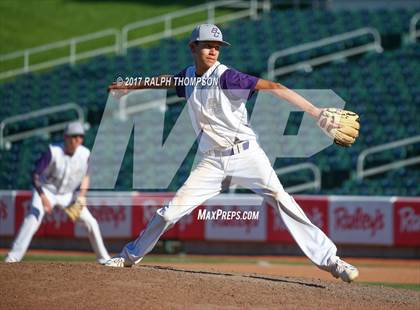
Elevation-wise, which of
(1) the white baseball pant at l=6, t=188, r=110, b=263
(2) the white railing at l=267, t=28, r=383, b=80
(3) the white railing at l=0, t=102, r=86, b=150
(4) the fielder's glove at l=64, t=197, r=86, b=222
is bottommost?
(1) the white baseball pant at l=6, t=188, r=110, b=263

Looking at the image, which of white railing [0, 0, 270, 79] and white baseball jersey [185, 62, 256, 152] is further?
white railing [0, 0, 270, 79]

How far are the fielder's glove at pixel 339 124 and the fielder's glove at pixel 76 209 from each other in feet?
16.8

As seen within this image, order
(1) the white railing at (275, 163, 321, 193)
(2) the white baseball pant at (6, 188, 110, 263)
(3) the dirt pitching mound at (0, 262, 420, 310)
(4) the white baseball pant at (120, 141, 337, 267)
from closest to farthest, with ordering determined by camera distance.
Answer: (3) the dirt pitching mound at (0, 262, 420, 310), (4) the white baseball pant at (120, 141, 337, 267), (2) the white baseball pant at (6, 188, 110, 263), (1) the white railing at (275, 163, 321, 193)

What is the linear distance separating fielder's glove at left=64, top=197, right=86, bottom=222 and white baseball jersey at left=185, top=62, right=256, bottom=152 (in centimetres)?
425

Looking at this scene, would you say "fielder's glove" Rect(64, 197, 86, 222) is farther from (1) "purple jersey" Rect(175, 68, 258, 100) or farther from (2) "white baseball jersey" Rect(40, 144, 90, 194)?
(1) "purple jersey" Rect(175, 68, 258, 100)

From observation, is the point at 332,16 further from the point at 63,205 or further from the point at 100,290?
the point at 100,290

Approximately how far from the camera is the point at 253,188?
9016 millimetres

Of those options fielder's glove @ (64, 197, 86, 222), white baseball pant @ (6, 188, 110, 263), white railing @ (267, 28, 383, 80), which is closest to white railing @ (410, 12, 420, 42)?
white railing @ (267, 28, 383, 80)

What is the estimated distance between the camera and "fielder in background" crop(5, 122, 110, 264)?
12703mm

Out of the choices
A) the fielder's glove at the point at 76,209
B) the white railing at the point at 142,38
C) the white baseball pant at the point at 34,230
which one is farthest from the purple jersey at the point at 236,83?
the white railing at the point at 142,38

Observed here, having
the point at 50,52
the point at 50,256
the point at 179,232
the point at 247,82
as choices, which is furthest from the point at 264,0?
the point at 247,82

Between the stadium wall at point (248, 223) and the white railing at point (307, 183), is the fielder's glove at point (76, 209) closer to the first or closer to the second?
the stadium wall at point (248, 223)

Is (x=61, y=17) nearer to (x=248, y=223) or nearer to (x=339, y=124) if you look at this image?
(x=248, y=223)

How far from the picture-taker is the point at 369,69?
73.7ft
